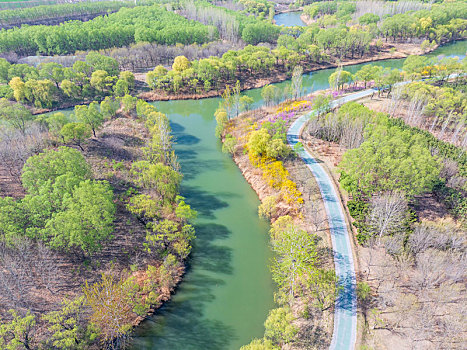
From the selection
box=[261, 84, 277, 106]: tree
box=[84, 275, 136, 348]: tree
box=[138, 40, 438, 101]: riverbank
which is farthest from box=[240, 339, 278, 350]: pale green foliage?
box=[138, 40, 438, 101]: riverbank

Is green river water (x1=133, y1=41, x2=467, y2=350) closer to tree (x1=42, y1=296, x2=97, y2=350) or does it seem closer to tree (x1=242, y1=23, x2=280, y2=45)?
tree (x1=42, y1=296, x2=97, y2=350)

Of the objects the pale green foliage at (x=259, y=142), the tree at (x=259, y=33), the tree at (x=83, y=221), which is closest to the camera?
the tree at (x=83, y=221)

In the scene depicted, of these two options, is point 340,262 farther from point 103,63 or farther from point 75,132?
point 103,63

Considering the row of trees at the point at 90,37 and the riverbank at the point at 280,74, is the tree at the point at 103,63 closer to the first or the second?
the riverbank at the point at 280,74

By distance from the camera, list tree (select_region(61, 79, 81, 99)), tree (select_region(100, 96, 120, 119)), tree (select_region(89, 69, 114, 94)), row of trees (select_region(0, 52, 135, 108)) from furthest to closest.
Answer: tree (select_region(89, 69, 114, 94)), tree (select_region(61, 79, 81, 99)), row of trees (select_region(0, 52, 135, 108)), tree (select_region(100, 96, 120, 119))

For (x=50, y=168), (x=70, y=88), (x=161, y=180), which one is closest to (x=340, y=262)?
(x=161, y=180)

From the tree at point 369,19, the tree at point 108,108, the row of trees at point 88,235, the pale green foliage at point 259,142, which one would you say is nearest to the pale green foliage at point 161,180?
the row of trees at point 88,235

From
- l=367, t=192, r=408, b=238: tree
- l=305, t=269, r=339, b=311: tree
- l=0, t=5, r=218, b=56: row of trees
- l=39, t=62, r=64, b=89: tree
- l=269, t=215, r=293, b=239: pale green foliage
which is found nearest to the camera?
l=305, t=269, r=339, b=311: tree
